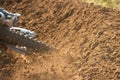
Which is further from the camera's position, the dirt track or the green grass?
the green grass

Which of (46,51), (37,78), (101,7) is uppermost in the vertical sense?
(101,7)

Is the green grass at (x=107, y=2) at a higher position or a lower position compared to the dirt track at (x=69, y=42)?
higher

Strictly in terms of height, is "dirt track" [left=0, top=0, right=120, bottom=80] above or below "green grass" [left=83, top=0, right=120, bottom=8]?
below

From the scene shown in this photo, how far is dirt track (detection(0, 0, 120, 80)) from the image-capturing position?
5262 millimetres

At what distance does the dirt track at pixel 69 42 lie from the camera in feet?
17.3

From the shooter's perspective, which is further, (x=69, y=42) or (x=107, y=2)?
(x=107, y=2)

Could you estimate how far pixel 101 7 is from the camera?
6855 millimetres

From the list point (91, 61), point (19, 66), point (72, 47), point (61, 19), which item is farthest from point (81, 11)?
point (19, 66)

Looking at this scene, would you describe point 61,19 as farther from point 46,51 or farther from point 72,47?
point 46,51

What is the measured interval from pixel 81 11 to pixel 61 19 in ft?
1.50

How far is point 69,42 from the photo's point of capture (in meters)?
6.00

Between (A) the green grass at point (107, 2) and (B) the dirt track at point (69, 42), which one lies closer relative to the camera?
(B) the dirt track at point (69, 42)

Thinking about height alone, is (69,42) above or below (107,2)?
below

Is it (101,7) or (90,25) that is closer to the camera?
(90,25)
